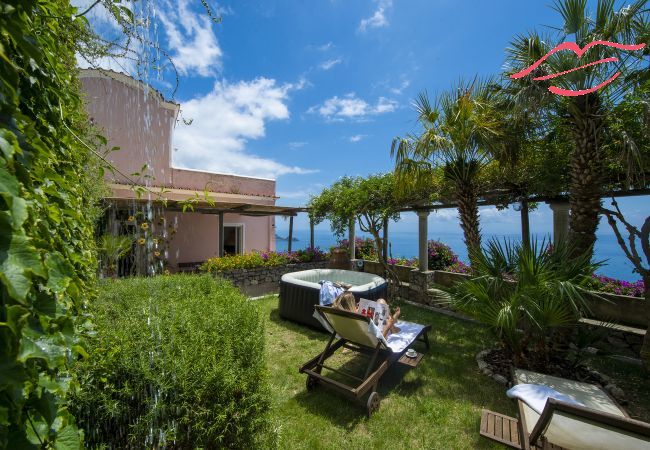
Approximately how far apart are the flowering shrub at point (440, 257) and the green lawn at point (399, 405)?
6.32 meters

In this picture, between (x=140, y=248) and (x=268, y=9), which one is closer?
(x=268, y=9)

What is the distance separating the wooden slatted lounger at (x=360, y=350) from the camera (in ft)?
15.4

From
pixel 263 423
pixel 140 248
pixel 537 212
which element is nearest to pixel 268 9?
pixel 263 423

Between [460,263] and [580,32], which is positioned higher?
[580,32]

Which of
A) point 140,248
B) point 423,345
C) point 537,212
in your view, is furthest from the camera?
point 140,248

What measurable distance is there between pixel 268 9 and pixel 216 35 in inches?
49.8

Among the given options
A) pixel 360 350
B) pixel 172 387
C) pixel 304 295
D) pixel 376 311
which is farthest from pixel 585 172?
pixel 172 387

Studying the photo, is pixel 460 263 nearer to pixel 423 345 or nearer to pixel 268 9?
pixel 423 345

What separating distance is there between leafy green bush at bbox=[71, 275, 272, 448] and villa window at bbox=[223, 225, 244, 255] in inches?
567

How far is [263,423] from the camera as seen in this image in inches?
112

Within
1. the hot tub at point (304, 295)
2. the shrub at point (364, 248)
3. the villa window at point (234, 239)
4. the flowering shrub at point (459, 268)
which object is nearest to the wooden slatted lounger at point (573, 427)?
the hot tub at point (304, 295)

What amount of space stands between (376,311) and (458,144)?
4.65 meters

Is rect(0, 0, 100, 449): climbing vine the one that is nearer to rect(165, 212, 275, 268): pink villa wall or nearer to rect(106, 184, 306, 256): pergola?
rect(106, 184, 306, 256): pergola

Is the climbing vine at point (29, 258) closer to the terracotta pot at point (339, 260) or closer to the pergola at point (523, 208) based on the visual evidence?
the pergola at point (523, 208)
